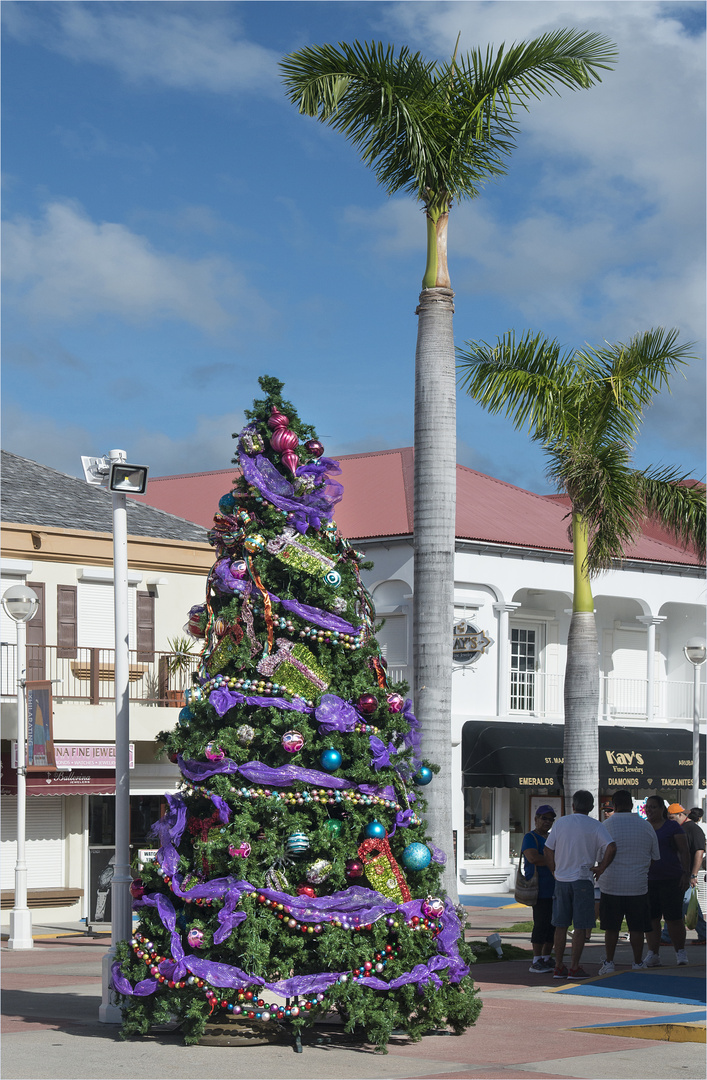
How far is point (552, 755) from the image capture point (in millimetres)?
30484

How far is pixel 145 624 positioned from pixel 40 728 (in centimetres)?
548

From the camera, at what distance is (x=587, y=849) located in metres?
12.2

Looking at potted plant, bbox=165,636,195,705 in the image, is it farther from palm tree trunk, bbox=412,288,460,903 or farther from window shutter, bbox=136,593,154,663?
palm tree trunk, bbox=412,288,460,903

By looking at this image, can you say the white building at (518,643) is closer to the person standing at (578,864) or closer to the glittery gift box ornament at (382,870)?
the person standing at (578,864)

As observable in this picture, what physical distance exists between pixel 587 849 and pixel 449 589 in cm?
291

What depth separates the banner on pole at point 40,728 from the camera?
67.8ft

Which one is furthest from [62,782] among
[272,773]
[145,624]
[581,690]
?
[272,773]

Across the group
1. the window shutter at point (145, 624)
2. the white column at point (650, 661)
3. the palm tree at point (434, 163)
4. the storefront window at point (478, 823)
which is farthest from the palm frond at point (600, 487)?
the white column at point (650, 661)

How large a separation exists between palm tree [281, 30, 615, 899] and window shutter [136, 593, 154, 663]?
1305 centimetres

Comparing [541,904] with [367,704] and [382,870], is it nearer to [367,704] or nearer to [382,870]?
[382,870]

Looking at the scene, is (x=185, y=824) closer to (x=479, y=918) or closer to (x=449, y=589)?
(x=449, y=589)

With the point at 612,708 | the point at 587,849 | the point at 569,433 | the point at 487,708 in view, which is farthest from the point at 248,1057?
the point at 612,708

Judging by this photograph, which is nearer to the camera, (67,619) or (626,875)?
(626,875)

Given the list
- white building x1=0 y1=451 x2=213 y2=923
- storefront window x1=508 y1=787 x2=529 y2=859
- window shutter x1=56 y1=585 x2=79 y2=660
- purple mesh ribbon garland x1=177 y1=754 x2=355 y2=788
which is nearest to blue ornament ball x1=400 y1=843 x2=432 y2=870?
purple mesh ribbon garland x1=177 y1=754 x2=355 y2=788
